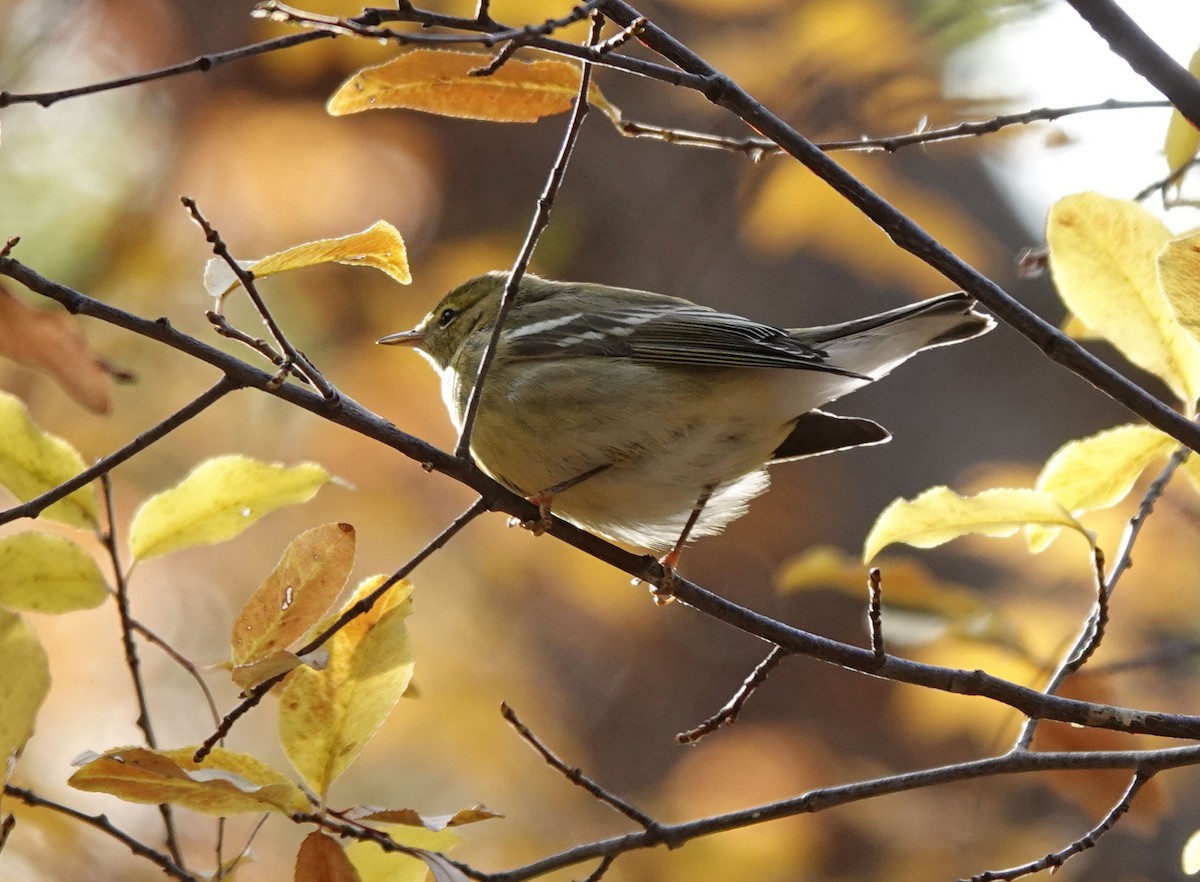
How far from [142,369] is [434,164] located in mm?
1939

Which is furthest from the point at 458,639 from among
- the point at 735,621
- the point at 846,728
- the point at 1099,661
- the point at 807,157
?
the point at 807,157

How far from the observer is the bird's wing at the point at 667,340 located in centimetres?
287

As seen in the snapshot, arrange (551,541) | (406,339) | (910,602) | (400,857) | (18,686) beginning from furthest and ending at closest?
(551,541)
(406,339)
(910,602)
(400,857)
(18,686)

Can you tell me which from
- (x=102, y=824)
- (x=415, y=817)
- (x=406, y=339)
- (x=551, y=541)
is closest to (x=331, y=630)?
(x=415, y=817)

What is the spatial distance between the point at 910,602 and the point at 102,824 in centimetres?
174

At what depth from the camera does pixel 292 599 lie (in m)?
1.63

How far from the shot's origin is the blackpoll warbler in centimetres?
276

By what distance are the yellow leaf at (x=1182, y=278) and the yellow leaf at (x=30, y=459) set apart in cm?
167

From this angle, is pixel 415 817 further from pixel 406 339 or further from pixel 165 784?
pixel 406 339

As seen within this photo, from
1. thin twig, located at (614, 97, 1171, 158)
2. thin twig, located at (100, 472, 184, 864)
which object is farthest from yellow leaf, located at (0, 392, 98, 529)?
thin twig, located at (614, 97, 1171, 158)

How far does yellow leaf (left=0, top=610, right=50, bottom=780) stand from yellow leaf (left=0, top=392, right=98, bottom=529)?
253 mm

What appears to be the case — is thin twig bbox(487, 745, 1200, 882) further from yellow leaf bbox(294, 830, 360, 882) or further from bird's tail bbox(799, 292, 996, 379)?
bird's tail bbox(799, 292, 996, 379)

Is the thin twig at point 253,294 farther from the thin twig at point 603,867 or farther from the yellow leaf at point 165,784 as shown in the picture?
the thin twig at point 603,867

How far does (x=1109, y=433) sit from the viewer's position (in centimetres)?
191
